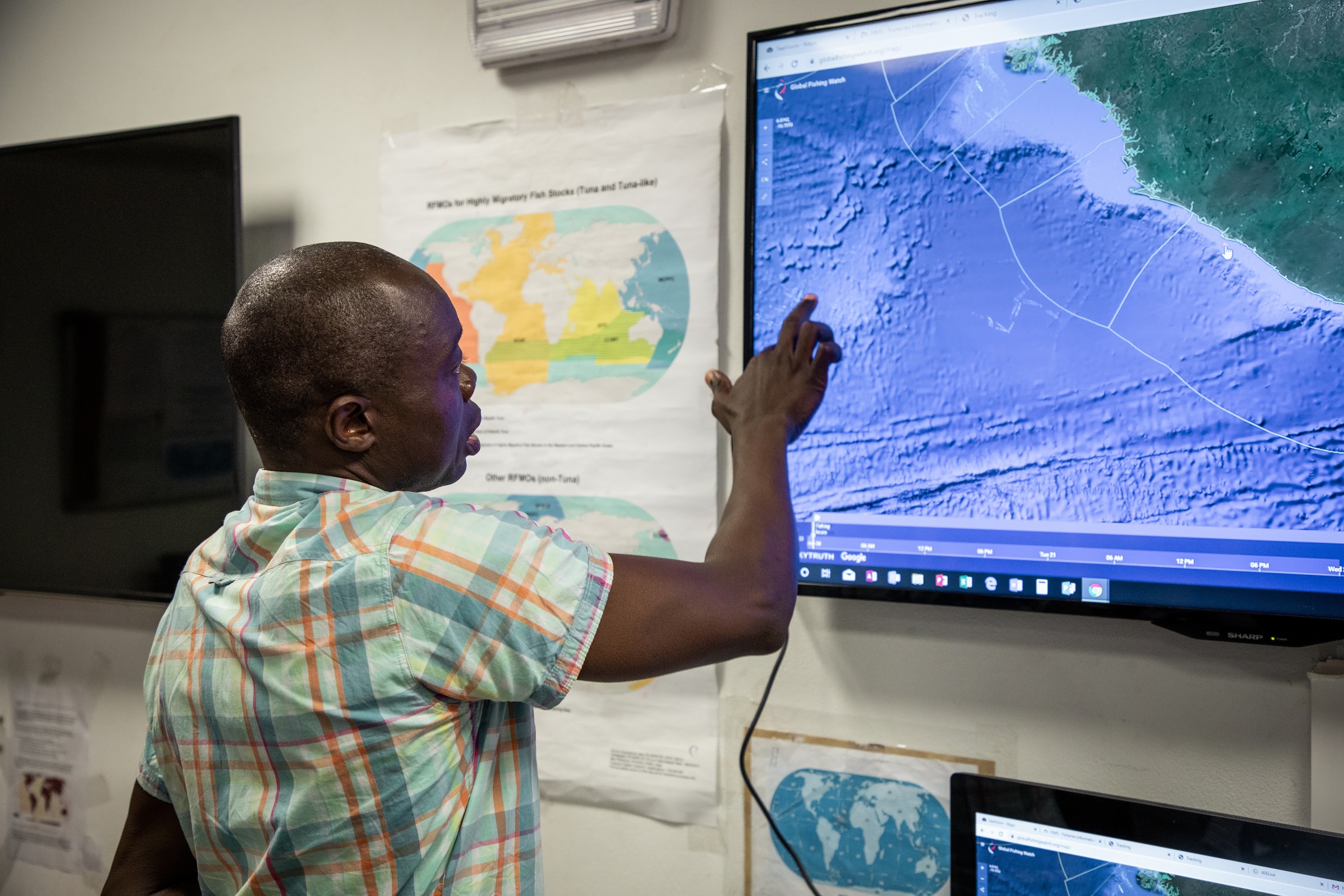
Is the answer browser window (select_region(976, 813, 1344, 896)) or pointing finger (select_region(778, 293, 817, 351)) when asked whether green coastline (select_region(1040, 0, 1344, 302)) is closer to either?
pointing finger (select_region(778, 293, 817, 351))

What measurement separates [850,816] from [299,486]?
0.81 meters

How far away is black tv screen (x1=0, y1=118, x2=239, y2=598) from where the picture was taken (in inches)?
53.1

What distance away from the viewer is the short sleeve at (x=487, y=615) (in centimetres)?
65

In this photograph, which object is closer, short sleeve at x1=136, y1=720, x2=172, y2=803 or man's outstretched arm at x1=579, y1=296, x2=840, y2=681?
man's outstretched arm at x1=579, y1=296, x2=840, y2=681

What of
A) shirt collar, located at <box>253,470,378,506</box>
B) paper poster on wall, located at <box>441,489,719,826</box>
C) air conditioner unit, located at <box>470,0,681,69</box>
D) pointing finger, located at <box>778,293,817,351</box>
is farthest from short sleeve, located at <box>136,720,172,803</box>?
air conditioner unit, located at <box>470,0,681,69</box>

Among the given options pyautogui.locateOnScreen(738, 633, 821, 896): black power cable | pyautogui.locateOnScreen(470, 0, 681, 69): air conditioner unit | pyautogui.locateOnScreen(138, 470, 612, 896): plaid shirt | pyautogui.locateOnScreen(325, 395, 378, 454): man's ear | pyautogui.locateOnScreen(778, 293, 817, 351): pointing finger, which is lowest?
pyautogui.locateOnScreen(738, 633, 821, 896): black power cable

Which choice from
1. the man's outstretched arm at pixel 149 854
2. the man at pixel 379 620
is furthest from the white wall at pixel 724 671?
the man's outstretched arm at pixel 149 854

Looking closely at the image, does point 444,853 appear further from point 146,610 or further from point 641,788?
point 146,610

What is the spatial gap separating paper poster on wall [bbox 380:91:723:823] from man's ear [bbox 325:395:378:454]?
19.9 inches

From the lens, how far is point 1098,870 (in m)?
0.83

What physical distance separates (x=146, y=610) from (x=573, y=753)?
0.91m

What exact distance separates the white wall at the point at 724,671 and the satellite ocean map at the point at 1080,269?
175 millimetres

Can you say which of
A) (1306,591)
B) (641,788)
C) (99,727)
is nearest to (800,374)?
(1306,591)

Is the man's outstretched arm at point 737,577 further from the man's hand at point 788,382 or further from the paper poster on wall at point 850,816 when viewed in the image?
the paper poster on wall at point 850,816
